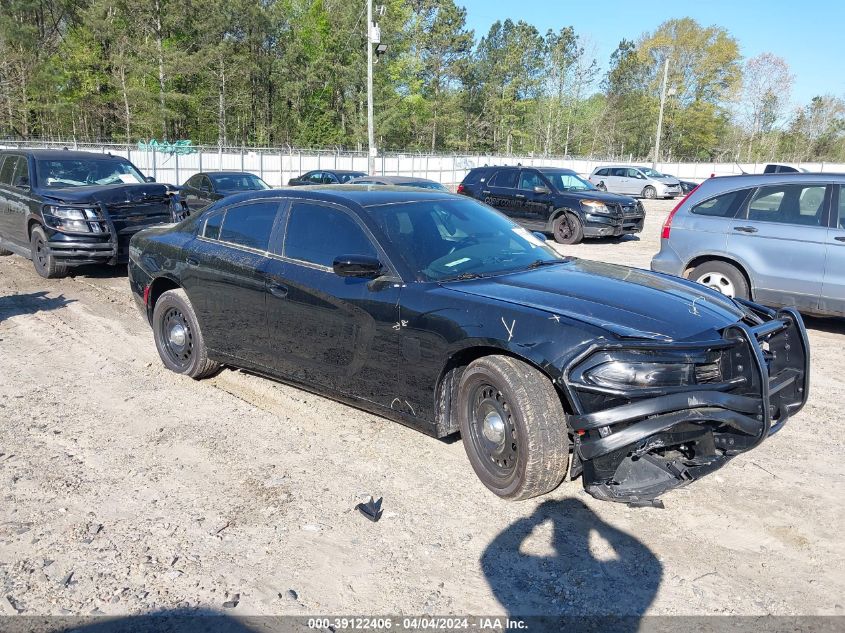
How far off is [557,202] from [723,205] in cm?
736

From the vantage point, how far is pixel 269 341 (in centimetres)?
484

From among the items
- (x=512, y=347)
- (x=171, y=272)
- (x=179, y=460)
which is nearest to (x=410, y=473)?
(x=512, y=347)

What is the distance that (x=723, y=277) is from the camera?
7742 mm

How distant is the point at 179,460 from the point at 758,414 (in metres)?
3.38

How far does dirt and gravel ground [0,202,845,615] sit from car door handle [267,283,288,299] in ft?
3.02

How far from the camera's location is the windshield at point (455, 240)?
4211 millimetres

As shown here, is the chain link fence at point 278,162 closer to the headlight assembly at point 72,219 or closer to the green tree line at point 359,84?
the green tree line at point 359,84

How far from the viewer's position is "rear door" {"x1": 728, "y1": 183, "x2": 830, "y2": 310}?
23.0 feet

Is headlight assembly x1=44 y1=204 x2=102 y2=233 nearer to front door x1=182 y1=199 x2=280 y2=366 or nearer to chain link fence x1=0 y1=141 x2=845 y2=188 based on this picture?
front door x1=182 y1=199 x2=280 y2=366

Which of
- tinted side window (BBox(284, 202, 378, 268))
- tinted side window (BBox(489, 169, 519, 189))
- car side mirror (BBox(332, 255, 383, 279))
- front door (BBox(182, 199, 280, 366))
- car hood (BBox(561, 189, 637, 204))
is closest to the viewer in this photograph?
car side mirror (BBox(332, 255, 383, 279))

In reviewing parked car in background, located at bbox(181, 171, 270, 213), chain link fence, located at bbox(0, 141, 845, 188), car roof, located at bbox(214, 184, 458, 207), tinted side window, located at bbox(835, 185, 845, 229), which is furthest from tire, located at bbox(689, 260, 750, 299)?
chain link fence, located at bbox(0, 141, 845, 188)

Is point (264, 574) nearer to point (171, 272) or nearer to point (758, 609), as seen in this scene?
point (758, 609)

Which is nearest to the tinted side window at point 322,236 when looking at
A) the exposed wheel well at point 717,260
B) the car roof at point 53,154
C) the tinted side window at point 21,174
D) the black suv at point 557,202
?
the exposed wheel well at point 717,260

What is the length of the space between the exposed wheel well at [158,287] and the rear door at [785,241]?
605cm
